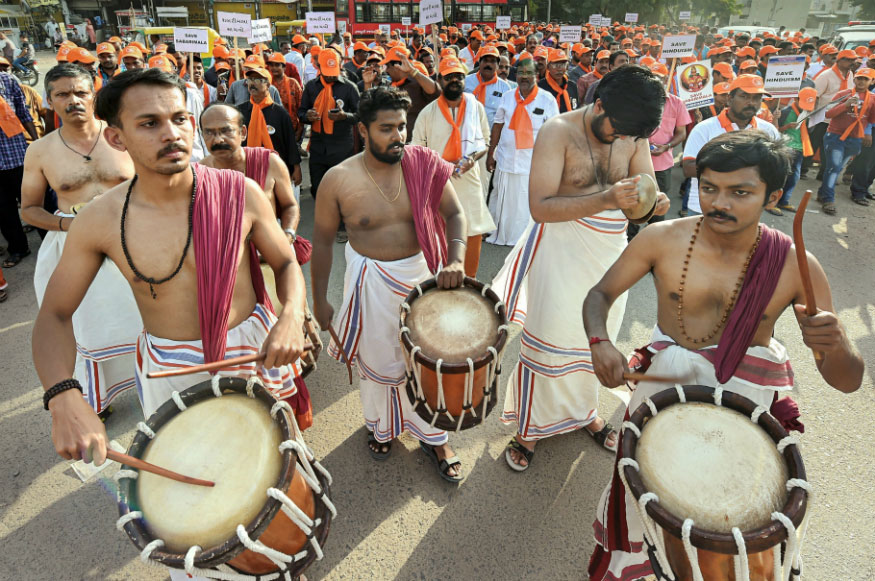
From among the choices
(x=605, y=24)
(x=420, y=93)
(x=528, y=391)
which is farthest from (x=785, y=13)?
(x=528, y=391)

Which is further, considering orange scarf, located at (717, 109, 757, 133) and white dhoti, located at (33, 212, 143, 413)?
orange scarf, located at (717, 109, 757, 133)

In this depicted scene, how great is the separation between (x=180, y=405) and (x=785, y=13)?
60354 mm

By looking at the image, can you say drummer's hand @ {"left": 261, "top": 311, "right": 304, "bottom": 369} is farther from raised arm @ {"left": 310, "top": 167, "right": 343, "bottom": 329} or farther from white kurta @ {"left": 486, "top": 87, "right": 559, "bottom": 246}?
white kurta @ {"left": 486, "top": 87, "right": 559, "bottom": 246}

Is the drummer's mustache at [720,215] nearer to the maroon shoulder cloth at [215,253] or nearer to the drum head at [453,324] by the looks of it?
the drum head at [453,324]

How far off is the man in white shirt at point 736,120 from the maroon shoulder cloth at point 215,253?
14.6 ft

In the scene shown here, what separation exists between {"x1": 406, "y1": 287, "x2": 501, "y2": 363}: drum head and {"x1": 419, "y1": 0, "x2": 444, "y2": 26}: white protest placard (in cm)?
647

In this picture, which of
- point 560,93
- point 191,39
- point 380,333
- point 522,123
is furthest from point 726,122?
point 191,39

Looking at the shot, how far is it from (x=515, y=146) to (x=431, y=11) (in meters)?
3.12

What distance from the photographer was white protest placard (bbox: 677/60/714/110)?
6.49m

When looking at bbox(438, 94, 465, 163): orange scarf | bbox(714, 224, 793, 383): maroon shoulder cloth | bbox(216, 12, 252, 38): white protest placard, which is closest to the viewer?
bbox(714, 224, 793, 383): maroon shoulder cloth

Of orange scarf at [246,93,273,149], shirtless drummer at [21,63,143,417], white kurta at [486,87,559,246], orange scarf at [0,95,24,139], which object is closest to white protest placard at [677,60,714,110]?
white kurta at [486,87,559,246]

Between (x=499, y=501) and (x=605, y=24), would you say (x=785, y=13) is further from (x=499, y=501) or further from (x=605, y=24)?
(x=499, y=501)

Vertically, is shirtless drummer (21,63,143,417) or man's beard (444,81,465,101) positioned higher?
man's beard (444,81,465,101)

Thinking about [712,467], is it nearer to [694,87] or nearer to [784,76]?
[694,87]
